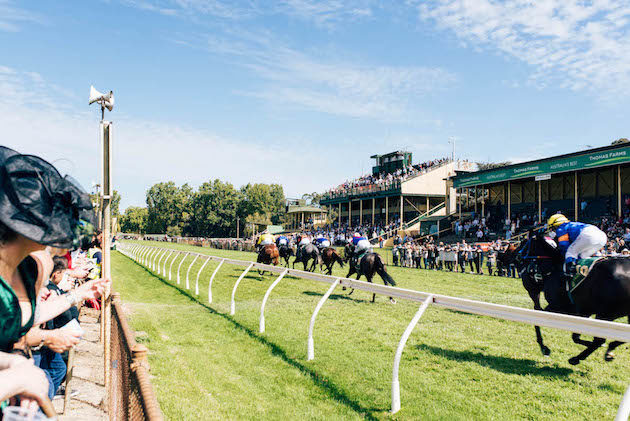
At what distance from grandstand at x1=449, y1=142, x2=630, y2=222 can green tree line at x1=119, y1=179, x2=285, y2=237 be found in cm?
4639

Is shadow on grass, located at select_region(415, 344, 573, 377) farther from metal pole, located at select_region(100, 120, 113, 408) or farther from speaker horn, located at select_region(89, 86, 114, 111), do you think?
speaker horn, located at select_region(89, 86, 114, 111)

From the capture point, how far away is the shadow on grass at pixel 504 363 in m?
5.11

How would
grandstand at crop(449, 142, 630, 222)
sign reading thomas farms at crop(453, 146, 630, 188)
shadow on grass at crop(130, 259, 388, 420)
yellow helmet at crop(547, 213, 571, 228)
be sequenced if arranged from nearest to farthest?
shadow on grass at crop(130, 259, 388, 420)
yellow helmet at crop(547, 213, 571, 228)
sign reading thomas farms at crop(453, 146, 630, 188)
grandstand at crop(449, 142, 630, 222)

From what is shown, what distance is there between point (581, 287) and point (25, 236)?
623 centimetres

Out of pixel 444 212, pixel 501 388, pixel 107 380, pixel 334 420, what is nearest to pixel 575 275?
pixel 501 388

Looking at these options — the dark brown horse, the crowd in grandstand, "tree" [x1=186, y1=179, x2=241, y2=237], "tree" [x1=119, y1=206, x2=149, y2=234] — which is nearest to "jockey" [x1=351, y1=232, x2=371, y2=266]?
the dark brown horse

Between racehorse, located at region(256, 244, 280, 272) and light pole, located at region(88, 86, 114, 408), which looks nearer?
light pole, located at region(88, 86, 114, 408)

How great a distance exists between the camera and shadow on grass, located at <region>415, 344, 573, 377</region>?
16.8 ft

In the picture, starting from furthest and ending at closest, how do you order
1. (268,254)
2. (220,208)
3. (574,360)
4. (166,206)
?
(166,206), (220,208), (268,254), (574,360)

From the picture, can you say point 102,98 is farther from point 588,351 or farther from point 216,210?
point 216,210

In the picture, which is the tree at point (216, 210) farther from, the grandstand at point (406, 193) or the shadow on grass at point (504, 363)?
the shadow on grass at point (504, 363)

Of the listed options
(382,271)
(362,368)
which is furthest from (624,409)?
(382,271)

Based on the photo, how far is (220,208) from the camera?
253ft

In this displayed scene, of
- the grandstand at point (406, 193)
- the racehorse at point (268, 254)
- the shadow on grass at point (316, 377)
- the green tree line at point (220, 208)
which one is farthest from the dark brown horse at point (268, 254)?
the green tree line at point (220, 208)
